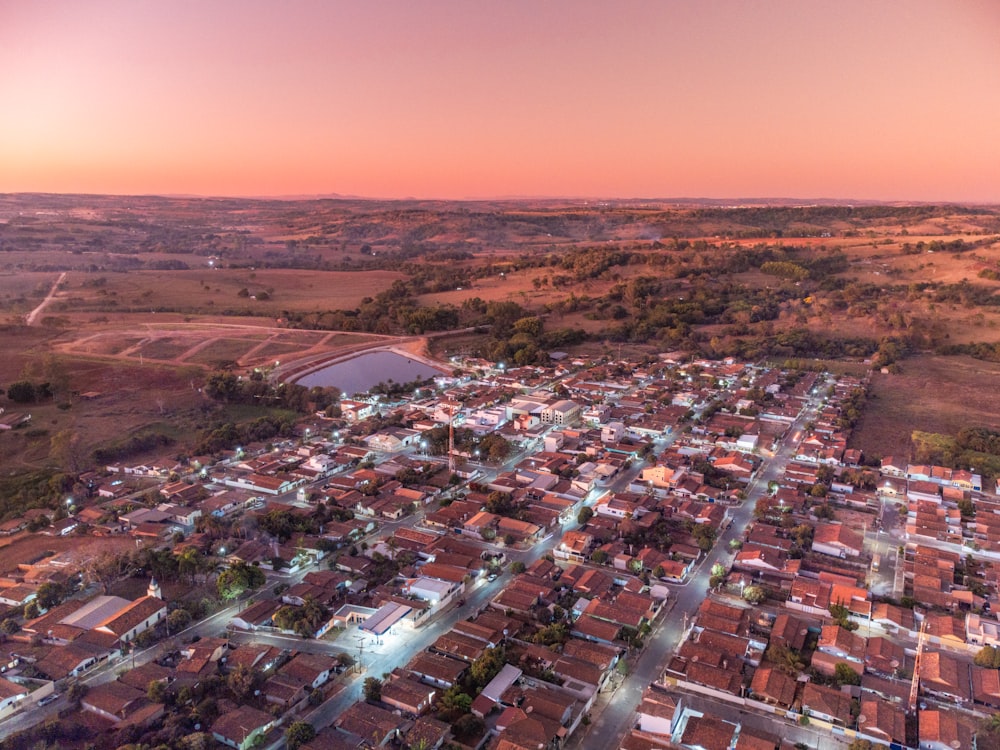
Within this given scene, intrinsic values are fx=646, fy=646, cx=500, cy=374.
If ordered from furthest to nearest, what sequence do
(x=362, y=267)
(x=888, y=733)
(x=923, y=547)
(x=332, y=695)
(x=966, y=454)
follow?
(x=362, y=267)
(x=966, y=454)
(x=923, y=547)
(x=332, y=695)
(x=888, y=733)

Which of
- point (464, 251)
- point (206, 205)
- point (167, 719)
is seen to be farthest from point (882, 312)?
point (206, 205)

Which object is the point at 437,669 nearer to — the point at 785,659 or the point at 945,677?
the point at 785,659

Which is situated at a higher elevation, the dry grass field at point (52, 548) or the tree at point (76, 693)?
the tree at point (76, 693)

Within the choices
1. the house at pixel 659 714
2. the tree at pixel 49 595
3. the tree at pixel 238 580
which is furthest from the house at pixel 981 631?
the tree at pixel 49 595

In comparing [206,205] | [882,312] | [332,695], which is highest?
[206,205]

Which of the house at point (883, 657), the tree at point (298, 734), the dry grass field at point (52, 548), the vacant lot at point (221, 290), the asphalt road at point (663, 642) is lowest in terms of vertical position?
the asphalt road at point (663, 642)

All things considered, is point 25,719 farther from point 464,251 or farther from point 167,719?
point 464,251

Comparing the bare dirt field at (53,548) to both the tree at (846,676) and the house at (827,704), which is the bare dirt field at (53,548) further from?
the tree at (846,676)

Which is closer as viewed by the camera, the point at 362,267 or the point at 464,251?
the point at 362,267
